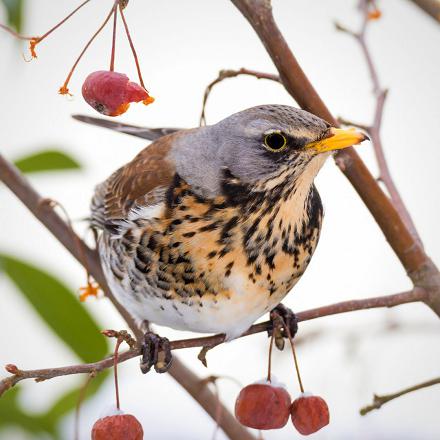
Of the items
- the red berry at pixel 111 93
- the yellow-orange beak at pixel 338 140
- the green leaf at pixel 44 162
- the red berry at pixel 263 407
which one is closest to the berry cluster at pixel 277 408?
the red berry at pixel 263 407

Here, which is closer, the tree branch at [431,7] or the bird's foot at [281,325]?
the tree branch at [431,7]

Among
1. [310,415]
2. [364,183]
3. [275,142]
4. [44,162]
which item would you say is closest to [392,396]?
[310,415]

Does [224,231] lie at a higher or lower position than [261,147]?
lower

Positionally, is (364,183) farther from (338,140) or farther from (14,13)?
(14,13)

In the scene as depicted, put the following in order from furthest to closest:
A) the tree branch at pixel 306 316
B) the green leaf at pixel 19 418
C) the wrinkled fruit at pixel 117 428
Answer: the green leaf at pixel 19 418 → the wrinkled fruit at pixel 117 428 → the tree branch at pixel 306 316

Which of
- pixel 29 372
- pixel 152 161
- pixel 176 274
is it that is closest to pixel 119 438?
pixel 29 372

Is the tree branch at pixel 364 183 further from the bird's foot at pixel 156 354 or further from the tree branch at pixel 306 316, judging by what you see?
the bird's foot at pixel 156 354

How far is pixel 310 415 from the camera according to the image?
951 millimetres

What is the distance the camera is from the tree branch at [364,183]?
0.94 metres

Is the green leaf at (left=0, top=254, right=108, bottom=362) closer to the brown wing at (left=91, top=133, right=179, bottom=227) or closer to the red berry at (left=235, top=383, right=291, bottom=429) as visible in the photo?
the brown wing at (left=91, top=133, right=179, bottom=227)

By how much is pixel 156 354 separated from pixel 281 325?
0.19m

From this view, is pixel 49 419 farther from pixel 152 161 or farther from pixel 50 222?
pixel 152 161

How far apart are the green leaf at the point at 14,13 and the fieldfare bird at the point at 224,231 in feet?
1.03

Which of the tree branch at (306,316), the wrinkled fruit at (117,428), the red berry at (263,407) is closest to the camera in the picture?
the tree branch at (306,316)
